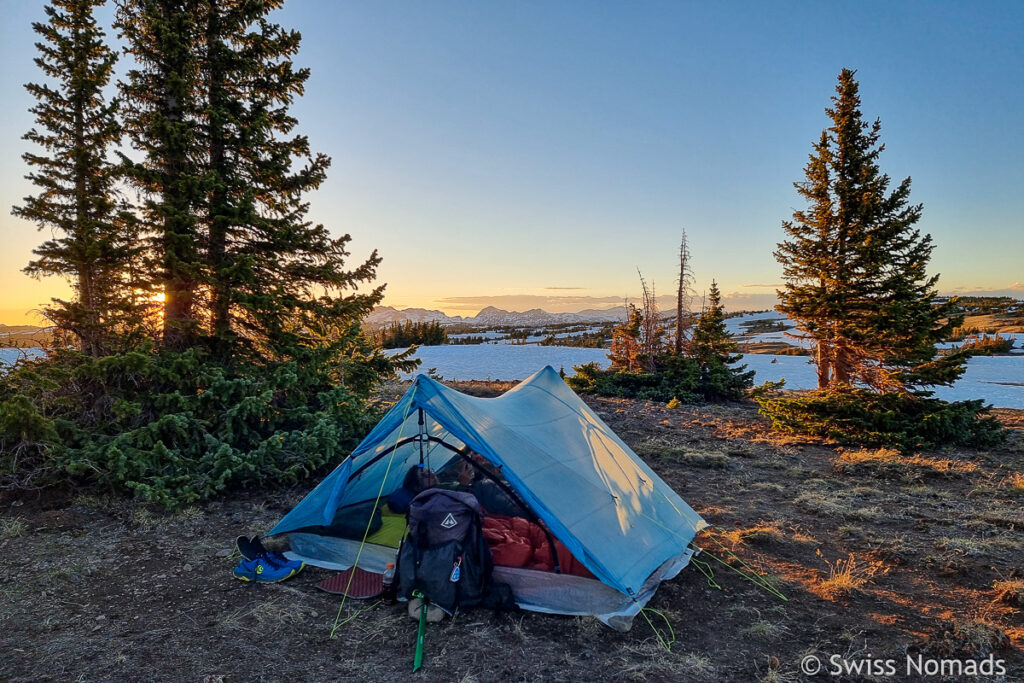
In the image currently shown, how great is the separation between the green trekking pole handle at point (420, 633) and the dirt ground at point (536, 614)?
0.32ft

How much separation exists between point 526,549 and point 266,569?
8.83 ft

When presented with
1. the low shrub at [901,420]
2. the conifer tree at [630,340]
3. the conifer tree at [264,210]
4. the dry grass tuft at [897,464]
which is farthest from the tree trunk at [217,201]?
the conifer tree at [630,340]

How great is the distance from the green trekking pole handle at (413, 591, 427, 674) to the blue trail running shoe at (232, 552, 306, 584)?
1.60m

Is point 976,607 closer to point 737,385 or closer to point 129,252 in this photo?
point 129,252

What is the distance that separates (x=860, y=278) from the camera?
11070mm

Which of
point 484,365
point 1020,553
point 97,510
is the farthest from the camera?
point 484,365

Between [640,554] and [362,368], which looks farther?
[362,368]

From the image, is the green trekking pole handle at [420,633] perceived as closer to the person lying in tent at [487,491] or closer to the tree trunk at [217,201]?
the person lying in tent at [487,491]

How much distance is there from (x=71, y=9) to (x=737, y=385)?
18455 mm

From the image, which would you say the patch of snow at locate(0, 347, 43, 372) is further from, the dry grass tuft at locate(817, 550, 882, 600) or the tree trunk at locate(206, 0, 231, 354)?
the dry grass tuft at locate(817, 550, 882, 600)

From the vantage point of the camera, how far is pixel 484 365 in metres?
25.0

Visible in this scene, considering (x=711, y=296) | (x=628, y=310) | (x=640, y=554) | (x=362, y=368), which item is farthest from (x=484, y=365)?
(x=640, y=554)

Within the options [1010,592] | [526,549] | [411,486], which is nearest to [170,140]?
[411,486]

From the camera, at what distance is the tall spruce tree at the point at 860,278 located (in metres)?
10.2
